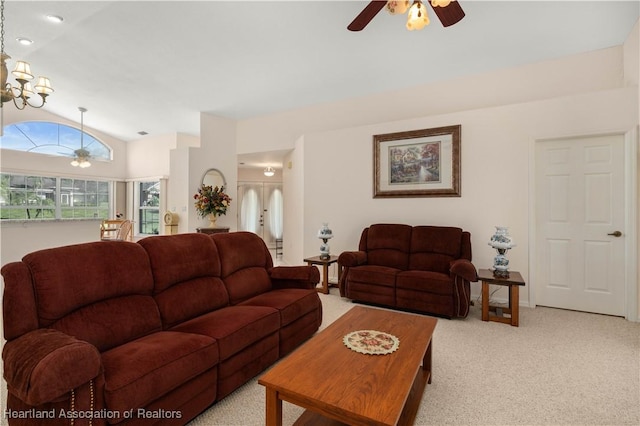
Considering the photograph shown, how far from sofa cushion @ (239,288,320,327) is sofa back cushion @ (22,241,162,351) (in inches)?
30.6

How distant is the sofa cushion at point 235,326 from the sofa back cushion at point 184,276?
10 centimetres

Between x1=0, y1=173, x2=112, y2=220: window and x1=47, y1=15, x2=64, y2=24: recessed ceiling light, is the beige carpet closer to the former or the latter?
x1=47, y1=15, x2=64, y2=24: recessed ceiling light

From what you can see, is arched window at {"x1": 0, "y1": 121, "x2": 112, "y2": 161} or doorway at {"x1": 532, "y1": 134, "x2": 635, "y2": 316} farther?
arched window at {"x1": 0, "y1": 121, "x2": 112, "y2": 161}

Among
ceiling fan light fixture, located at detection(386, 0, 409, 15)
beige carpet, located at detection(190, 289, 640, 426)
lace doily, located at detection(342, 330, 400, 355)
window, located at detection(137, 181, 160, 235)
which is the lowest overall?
beige carpet, located at detection(190, 289, 640, 426)

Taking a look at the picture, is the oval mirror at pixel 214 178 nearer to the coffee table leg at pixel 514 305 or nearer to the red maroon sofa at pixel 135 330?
the red maroon sofa at pixel 135 330

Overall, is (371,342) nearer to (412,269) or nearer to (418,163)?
(412,269)

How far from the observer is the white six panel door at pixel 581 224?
11.0ft

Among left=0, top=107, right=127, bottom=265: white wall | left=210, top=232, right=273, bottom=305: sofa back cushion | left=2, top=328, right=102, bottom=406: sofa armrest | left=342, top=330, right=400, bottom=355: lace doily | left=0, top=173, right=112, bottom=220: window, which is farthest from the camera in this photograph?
left=0, top=173, right=112, bottom=220: window

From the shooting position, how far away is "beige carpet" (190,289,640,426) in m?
1.76

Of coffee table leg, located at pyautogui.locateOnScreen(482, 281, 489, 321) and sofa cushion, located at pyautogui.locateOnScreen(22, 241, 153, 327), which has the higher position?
sofa cushion, located at pyautogui.locateOnScreen(22, 241, 153, 327)

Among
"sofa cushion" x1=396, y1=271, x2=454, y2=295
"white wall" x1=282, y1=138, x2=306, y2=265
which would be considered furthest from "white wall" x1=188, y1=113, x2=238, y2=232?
"sofa cushion" x1=396, y1=271, x2=454, y2=295

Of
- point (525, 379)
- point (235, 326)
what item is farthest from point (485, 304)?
point (235, 326)

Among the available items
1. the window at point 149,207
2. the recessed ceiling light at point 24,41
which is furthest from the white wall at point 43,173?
the recessed ceiling light at point 24,41

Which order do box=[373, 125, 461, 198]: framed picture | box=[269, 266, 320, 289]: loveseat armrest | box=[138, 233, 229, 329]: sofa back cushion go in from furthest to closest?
box=[373, 125, 461, 198]: framed picture
box=[269, 266, 320, 289]: loveseat armrest
box=[138, 233, 229, 329]: sofa back cushion
